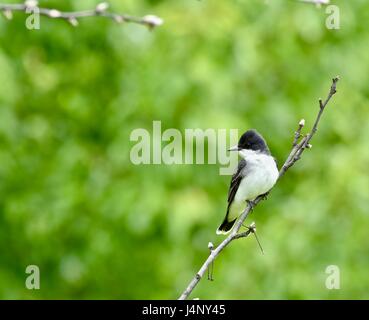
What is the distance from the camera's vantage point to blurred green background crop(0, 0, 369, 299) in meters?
6.86

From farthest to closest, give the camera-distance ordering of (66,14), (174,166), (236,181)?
1. (174,166)
2. (236,181)
3. (66,14)

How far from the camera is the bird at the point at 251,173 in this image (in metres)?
4.62

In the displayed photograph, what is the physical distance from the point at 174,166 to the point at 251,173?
82.8 inches

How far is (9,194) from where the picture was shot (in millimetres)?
7734

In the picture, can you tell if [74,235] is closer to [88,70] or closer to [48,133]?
[48,133]

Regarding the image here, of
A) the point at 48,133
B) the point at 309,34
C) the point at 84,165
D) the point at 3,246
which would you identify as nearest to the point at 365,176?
the point at 309,34

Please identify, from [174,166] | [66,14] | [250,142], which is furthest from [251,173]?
[66,14]

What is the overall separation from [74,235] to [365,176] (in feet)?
9.59

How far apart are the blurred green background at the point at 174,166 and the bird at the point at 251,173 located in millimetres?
1656

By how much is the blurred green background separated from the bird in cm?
166

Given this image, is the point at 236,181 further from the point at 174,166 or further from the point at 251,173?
the point at 174,166

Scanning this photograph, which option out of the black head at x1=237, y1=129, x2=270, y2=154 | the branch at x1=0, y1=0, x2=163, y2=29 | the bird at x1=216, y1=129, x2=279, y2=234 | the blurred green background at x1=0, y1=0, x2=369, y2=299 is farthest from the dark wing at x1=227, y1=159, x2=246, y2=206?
the branch at x1=0, y1=0, x2=163, y2=29

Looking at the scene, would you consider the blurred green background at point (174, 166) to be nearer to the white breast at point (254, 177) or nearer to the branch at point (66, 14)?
the white breast at point (254, 177)

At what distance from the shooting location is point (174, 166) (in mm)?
6844
